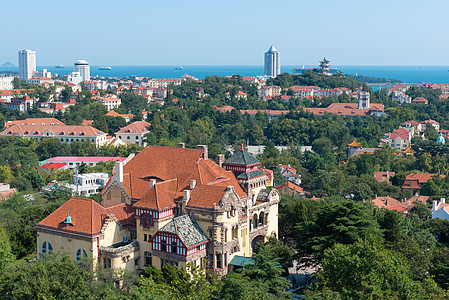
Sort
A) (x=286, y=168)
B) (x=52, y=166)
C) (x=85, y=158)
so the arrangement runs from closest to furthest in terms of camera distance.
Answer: (x=52, y=166), (x=286, y=168), (x=85, y=158)

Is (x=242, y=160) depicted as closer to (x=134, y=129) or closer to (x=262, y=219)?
(x=262, y=219)

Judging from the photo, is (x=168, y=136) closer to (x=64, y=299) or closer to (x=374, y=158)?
(x=374, y=158)

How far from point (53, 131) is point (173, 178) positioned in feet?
214

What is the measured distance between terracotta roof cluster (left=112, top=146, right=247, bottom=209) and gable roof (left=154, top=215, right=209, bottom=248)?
147 cm

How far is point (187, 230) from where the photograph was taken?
3800 centimetres

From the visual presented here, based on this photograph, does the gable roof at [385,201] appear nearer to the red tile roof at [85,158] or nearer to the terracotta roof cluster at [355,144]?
the terracotta roof cluster at [355,144]

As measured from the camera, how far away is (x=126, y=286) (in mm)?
35656

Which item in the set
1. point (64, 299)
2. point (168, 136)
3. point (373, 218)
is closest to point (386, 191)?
point (373, 218)

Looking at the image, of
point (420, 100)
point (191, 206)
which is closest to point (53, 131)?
point (191, 206)

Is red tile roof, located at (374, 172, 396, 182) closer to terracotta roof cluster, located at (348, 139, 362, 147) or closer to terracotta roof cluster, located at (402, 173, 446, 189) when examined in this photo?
terracotta roof cluster, located at (402, 173, 446, 189)

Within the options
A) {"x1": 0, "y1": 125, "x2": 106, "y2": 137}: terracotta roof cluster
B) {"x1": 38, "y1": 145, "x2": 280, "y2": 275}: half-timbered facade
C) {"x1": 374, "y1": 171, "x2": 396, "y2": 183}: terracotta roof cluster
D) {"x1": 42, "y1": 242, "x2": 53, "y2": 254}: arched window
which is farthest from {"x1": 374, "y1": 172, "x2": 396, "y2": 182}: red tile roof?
{"x1": 42, "y1": 242, "x2": 53, "y2": 254}: arched window

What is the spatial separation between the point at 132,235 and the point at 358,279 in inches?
720

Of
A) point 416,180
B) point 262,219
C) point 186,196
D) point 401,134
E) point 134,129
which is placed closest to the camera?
point 186,196

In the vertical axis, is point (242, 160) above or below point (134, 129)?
above
